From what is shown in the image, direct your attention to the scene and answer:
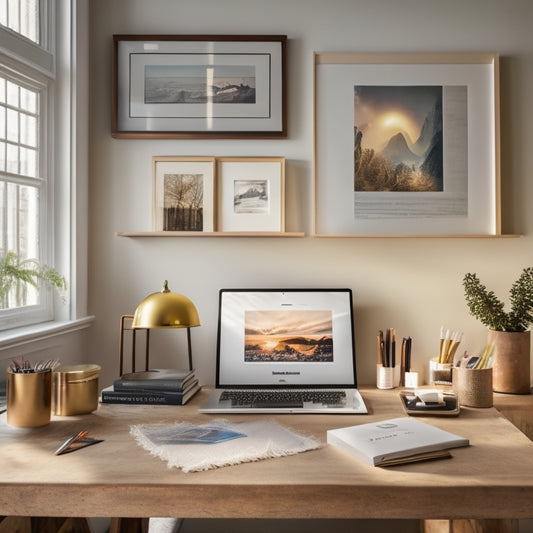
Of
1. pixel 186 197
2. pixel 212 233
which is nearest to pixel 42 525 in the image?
pixel 212 233

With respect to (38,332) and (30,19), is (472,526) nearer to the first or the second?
(38,332)

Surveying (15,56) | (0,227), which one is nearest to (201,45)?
(15,56)

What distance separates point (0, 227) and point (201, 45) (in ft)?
3.35

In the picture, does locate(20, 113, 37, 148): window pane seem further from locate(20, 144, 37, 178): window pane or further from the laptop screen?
the laptop screen

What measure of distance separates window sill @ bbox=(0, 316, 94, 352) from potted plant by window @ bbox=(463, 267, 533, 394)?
4.83 feet

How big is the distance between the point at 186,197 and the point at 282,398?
0.86 metres

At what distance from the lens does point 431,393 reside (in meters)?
1.56

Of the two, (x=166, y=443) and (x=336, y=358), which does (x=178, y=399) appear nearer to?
(x=166, y=443)

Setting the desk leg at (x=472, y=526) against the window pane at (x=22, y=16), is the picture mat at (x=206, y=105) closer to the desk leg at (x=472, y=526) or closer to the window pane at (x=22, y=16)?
the window pane at (x=22, y=16)

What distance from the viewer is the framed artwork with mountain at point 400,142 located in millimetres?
2002

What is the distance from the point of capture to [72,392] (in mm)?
1513

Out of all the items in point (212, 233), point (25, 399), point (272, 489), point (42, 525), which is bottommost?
point (42, 525)

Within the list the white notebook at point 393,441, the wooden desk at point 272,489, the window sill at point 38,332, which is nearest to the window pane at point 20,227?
the window sill at point 38,332

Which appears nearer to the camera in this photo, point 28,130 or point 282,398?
point 282,398
